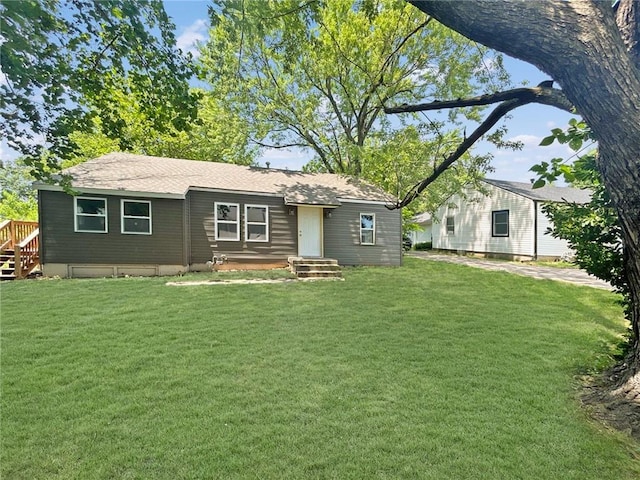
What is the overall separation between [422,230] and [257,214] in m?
17.8

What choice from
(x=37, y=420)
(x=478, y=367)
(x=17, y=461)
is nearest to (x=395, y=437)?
(x=478, y=367)

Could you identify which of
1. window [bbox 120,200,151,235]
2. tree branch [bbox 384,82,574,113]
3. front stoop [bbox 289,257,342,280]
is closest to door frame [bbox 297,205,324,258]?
front stoop [bbox 289,257,342,280]

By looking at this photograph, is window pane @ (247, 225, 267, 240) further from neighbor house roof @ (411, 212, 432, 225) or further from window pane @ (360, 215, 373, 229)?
A: neighbor house roof @ (411, 212, 432, 225)

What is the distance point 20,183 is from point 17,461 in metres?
37.9

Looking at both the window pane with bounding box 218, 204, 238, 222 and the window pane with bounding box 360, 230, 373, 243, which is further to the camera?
the window pane with bounding box 360, 230, 373, 243

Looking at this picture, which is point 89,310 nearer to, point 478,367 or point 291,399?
point 291,399

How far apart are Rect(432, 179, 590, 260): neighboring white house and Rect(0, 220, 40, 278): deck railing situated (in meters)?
18.8

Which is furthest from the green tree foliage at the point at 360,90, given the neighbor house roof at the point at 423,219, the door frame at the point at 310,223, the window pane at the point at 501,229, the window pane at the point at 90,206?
the neighbor house roof at the point at 423,219

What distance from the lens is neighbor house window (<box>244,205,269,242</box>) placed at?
11641 millimetres

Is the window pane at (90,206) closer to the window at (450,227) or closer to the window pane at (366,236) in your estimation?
the window pane at (366,236)

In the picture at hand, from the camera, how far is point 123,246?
33.0 feet

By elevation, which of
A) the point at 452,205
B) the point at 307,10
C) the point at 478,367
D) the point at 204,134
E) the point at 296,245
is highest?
the point at 204,134

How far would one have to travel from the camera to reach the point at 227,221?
1138cm

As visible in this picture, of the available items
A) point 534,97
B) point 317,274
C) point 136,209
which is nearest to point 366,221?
point 317,274
